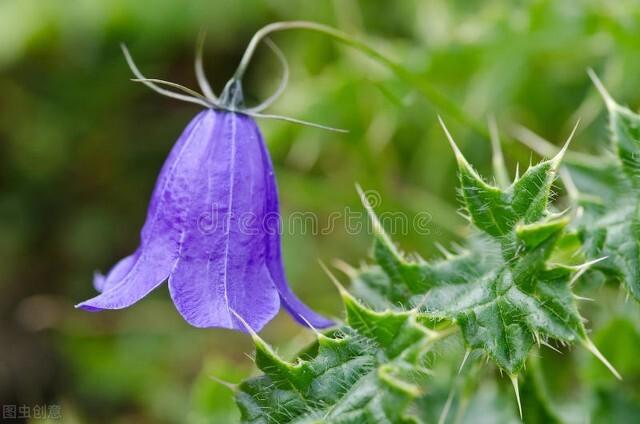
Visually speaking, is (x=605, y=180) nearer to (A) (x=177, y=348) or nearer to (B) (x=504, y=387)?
(B) (x=504, y=387)

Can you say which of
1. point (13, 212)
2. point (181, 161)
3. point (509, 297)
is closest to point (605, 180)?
point (509, 297)

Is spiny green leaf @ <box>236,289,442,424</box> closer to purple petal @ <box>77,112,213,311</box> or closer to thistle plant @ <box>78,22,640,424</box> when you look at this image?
thistle plant @ <box>78,22,640,424</box>

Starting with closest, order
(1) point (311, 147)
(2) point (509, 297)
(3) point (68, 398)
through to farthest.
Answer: (2) point (509, 297) → (1) point (311, 147) → (3) point (68, 398)

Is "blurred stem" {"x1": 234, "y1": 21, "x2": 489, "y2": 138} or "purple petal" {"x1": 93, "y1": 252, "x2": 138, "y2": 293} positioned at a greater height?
"blurred stem" {"x1": 234, "y1": 21, "x2": 489, "y2": 138}

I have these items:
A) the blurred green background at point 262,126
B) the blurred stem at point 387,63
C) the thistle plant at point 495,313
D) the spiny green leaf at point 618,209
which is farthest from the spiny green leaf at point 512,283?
the blurred stem at point 387,63

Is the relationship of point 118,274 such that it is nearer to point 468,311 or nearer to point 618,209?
point 468,311

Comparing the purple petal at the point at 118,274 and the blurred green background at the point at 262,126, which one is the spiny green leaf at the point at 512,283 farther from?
the purple petal at the point at 118,274

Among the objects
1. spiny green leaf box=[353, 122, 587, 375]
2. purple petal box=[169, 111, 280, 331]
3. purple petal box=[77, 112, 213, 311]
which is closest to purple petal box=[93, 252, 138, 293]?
purple petal box=[77, 112, 213, 311]
